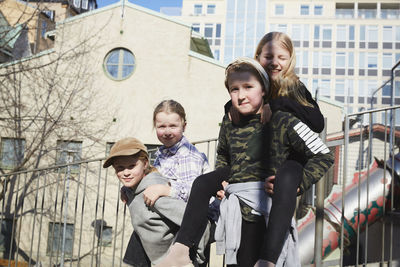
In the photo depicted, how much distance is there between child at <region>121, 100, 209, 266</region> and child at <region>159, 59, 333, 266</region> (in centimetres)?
42

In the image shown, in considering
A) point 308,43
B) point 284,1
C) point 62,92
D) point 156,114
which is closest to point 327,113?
point 62,92

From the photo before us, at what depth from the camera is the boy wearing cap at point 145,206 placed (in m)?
2.26

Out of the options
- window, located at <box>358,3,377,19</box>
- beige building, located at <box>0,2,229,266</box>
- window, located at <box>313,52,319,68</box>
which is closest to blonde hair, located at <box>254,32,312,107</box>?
beige building, located at <box>0,2,229,266</box>

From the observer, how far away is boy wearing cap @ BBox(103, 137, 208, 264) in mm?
2262

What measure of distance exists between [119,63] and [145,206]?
41.0 ft

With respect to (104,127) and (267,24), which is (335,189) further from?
(267,24)

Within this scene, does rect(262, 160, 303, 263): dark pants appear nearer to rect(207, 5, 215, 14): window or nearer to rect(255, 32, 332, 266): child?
rect(255, 32, 332, 266): child

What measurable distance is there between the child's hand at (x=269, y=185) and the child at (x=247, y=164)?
0.05 m

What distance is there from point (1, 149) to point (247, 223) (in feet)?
47.5

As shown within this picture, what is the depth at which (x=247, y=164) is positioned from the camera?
1.98 metres

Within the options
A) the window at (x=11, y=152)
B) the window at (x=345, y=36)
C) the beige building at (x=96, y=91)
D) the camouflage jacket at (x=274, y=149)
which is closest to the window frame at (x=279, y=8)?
the window at (x=345, y=36)

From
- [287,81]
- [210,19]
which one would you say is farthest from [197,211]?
[210,19]

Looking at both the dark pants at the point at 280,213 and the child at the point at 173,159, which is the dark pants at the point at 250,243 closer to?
the dark pants at the point at 280,213

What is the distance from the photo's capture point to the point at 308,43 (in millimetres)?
52594
